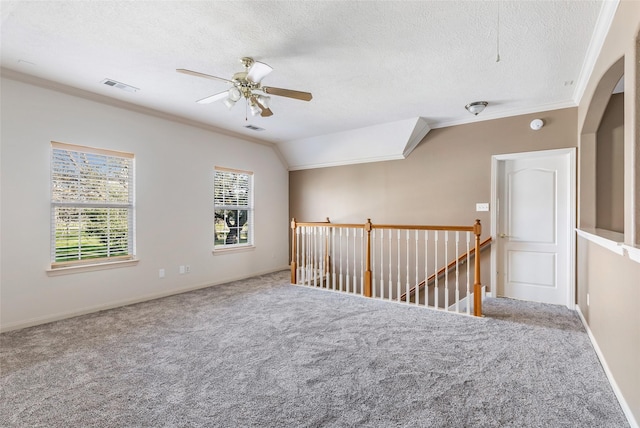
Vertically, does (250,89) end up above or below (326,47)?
below

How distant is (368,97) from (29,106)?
371cm

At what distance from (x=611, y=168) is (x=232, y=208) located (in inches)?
206

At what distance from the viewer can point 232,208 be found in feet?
18.0

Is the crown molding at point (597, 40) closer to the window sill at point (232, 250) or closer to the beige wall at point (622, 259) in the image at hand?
the beige wall at point (622, 259)

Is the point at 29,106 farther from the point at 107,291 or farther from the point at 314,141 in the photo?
the point at 314,141

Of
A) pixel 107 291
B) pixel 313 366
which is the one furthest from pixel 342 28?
pixel 107 291

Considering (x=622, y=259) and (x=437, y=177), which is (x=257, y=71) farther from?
(x=437, y=177)

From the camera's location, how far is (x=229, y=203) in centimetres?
547

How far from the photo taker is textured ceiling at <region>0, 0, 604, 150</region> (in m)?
2.14

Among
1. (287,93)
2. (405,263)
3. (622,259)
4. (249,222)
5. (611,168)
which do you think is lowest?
(405,263)

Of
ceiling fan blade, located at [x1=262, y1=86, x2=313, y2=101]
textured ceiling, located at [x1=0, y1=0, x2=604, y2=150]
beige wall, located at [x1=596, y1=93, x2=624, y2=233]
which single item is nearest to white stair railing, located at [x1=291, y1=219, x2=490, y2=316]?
beige wall, located at [x1=596, y1=93, x2=624, y2=233]

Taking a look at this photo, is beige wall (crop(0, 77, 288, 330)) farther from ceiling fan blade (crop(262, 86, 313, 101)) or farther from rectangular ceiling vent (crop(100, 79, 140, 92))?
ceiling fan blade (crop(262, 86, 313, 101))

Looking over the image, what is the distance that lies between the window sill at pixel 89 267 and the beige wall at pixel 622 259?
15.9 feet

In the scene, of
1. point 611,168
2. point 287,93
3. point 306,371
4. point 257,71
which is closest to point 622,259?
point 611,168
